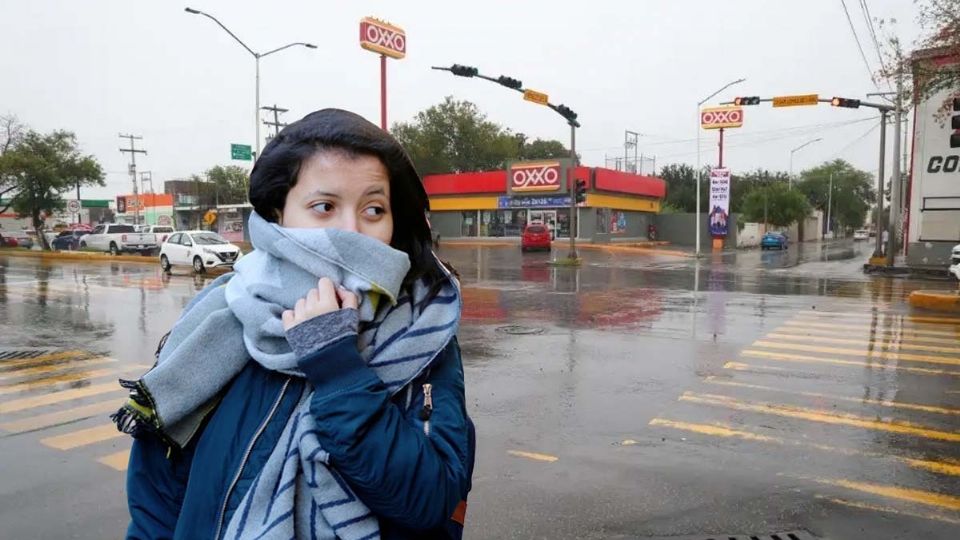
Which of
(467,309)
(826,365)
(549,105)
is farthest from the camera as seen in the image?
(549,105)

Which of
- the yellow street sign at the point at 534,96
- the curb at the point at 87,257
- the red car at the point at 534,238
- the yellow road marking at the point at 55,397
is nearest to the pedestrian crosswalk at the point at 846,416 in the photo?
the yellow road marking at the point at 55,397

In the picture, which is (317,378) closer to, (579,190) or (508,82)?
(508,82)

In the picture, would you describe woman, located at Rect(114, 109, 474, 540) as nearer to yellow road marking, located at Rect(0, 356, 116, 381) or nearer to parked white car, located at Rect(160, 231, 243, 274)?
yellow road marking, located at Rect(0, 356, 116, 381)

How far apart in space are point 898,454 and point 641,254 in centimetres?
3519


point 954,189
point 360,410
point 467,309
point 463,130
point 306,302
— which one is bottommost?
point 467,309

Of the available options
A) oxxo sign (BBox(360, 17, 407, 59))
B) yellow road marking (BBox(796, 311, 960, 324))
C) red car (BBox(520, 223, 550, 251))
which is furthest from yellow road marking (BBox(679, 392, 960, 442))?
red car (BBox(520, 223, 550, 251))

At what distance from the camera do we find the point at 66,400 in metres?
7.19

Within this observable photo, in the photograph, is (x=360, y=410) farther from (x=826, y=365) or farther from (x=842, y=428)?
(x=826, y=365)

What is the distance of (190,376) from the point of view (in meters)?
1.45

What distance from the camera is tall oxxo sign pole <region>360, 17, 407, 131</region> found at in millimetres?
33188

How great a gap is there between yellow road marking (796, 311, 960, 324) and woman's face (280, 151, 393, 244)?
45.9 feet

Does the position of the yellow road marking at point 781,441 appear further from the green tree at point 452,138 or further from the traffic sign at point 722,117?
the green tree at point 452,138

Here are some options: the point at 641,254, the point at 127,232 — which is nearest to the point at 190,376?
the point at 641,254

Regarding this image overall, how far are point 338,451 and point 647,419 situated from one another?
5.61 metres
